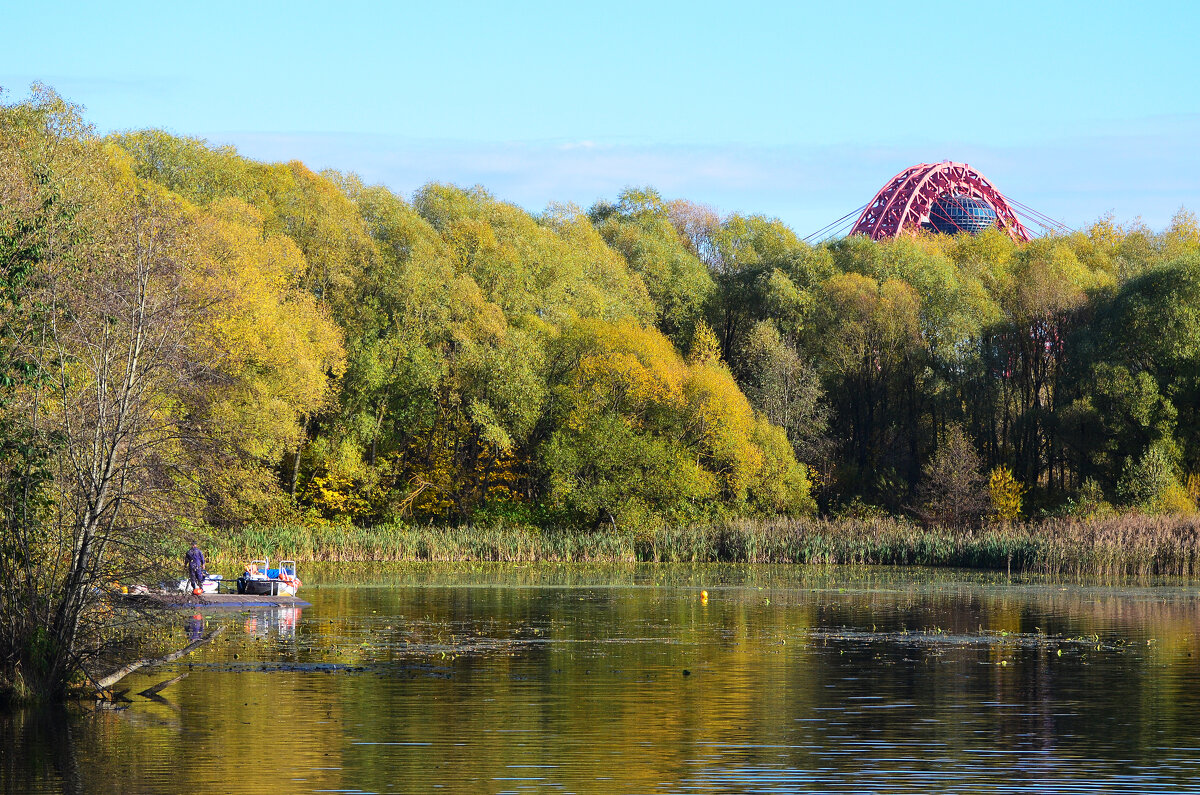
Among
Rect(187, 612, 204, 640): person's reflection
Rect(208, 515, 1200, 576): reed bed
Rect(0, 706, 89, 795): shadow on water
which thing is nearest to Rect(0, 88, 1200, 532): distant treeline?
Rect(208, 515, 1200, 576): reed bed

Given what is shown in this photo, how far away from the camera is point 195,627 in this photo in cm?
3406

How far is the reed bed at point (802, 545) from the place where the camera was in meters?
53.6

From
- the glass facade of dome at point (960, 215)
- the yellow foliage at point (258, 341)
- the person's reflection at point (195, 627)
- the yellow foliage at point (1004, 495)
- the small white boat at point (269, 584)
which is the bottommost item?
Result: the person's reflection at point (195, 627)

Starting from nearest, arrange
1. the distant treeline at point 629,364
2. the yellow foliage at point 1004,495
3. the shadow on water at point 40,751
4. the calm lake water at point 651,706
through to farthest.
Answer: the shadow on water at point 40,751
the calm lake water at point 651,706
the distant treeline at point 629,364
the yellow foliage at point 1004,495

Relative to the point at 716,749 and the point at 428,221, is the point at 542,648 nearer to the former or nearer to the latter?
the point at 716,749

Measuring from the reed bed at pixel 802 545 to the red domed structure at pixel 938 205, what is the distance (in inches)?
1734

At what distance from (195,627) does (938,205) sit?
84486 mm

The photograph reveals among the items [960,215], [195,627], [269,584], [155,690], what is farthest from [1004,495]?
[155,690]

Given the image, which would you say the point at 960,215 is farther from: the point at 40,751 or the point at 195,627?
the point at 40,751

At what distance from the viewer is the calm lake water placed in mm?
17016

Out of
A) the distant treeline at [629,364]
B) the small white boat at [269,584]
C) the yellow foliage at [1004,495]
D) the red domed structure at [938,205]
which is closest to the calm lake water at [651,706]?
the small white boat at [269,584]

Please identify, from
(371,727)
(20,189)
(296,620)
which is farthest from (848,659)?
(20,189)

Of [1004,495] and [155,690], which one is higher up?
[1004,495]

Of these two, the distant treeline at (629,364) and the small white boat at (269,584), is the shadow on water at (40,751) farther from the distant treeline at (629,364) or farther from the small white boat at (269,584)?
the distant treeline at (629,364)
